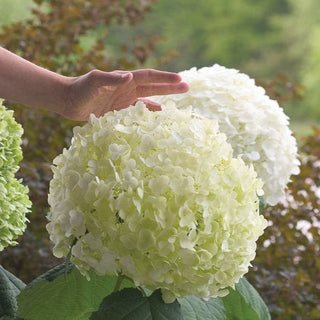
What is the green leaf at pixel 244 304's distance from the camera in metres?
1.56

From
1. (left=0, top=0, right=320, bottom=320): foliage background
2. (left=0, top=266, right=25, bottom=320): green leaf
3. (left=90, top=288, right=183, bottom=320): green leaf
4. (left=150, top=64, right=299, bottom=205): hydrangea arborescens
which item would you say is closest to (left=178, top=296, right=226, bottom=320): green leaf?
(left=90, top=288, right=183, bottom=320): green leaf

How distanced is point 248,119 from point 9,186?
22.5 inches

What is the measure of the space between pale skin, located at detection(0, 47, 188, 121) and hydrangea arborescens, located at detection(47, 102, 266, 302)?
0.28 feet

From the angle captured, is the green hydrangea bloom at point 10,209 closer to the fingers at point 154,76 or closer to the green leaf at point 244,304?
the fingers at point 154,76

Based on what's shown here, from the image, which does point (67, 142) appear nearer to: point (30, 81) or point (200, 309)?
point (30, 81)

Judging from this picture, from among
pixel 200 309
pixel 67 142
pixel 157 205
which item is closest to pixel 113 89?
pixel 157 205

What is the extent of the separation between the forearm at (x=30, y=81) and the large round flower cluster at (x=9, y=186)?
0.08 m

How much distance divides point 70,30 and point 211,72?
140 cm

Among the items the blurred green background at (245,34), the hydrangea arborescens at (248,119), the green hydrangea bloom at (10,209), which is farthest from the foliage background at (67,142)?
the blurred green background at (245,34)

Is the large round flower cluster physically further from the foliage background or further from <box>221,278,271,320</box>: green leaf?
the foliage background

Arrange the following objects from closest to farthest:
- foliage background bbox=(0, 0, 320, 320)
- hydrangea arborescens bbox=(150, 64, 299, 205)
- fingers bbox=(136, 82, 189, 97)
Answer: fingers bbox=(136, 82, 189, 97) < hydrangea arborescens bbox=(150, 64, 299, 205) < foliage background bbox=(0, 0, 320, 320)

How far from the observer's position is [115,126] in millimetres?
1305

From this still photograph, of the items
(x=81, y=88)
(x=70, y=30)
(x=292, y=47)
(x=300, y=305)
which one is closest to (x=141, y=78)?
(x=81, y=88)

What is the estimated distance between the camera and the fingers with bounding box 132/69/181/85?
1.41 metres
